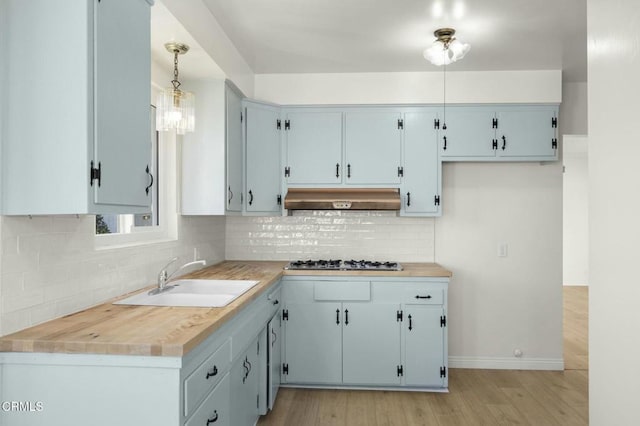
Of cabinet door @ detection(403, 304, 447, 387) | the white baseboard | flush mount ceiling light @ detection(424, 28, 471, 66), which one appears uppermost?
flush mount ceiling light @ detection(424, 28, 471, 66)

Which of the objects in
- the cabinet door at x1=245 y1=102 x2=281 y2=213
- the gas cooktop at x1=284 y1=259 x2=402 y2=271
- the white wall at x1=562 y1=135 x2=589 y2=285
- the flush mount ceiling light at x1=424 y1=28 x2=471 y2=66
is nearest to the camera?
the flush mount ceiling light at x1=424 y1=28 x2=471 y2=66

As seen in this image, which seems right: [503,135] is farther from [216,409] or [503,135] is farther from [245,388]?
[216,409]

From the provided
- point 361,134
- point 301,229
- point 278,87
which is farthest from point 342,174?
point 278,87

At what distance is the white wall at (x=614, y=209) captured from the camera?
1.53 m

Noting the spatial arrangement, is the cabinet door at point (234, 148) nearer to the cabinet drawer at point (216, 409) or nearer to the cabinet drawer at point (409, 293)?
the cabinet drawer at point (409, 293)

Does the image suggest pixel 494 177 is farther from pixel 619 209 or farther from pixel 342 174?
pixel 619 209

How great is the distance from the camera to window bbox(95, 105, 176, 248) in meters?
2.44

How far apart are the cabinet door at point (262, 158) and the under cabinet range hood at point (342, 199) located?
16 cm

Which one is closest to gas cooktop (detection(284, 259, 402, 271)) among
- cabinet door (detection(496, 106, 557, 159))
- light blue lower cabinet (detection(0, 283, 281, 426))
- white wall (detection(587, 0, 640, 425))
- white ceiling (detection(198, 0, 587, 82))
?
cabinet door (detection(496, 106, 557, 159))

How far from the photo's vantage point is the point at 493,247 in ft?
13.0

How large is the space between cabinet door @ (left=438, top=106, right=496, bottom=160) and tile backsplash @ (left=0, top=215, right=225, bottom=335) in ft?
8.35

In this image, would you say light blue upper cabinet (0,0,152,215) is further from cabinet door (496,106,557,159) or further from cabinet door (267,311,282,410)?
cabinet door (496,106,557,159)

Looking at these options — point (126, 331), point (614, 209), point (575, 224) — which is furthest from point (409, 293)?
point (575, 224)

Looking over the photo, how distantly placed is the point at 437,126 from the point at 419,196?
0.63 meters
